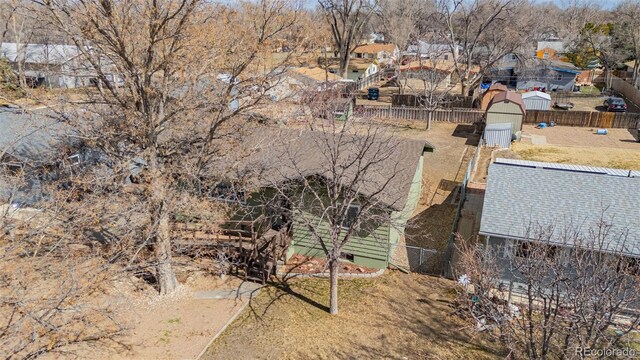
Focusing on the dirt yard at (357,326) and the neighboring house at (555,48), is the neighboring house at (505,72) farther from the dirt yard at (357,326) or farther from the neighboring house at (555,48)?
the dirt yard at (357,326)

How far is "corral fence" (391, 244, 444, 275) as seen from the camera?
→ 53.0 feet

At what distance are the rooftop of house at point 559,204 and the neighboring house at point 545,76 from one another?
120 ft

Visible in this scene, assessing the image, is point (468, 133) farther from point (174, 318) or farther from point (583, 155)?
point (174, 318)

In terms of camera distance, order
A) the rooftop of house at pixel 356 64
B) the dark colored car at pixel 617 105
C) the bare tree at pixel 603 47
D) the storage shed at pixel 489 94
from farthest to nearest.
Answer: the rooftop of house at pixel 356 64
the bare tree at pixel 603 47
the storage shed at pixel 489 94
the dark colored car at pixel 617 105

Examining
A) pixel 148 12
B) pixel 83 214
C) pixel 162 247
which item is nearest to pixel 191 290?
pixel 162 247

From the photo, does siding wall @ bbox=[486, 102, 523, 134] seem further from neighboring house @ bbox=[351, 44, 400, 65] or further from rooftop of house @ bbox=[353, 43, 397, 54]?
rooftop of house @ bbox=[353, 43, 397, 54]

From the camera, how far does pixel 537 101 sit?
40219mm

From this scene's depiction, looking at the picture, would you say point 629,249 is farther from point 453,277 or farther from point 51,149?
point 51,149

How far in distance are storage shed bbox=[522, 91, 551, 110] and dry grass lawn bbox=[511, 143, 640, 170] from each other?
10.2 metres

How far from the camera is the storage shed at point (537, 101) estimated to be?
131 feet

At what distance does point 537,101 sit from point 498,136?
1219 centimetres

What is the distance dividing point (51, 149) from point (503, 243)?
20.1m

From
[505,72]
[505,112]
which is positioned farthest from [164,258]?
[505,72]

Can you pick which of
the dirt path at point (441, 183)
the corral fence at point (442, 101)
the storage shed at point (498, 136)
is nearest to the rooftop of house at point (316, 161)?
the dirt path at point (441, 183)
